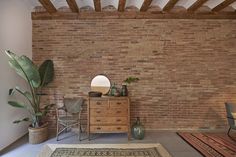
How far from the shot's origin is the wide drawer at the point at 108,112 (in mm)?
4898

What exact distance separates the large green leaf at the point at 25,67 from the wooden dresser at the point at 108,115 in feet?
4.15

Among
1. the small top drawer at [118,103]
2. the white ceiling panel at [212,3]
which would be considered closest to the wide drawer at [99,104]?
the small top drawer at [118,103]

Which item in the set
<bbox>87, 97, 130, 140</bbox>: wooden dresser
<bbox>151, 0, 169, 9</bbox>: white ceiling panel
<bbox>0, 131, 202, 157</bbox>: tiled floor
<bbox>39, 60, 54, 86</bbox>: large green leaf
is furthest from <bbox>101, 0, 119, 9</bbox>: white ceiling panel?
<bbox>0, 131, 202, 157</bbox>: tiled floor

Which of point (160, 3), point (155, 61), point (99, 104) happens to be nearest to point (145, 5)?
point (160, 3)

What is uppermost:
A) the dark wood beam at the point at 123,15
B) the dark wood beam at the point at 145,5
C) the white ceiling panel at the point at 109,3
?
the white ceiling panel at the point at 109,3

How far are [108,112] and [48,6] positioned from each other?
110 inches

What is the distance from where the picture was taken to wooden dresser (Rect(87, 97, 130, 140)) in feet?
16.1

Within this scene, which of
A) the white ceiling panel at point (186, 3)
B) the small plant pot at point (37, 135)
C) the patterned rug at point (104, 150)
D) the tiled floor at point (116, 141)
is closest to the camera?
the patterned rug at point (104, 150)

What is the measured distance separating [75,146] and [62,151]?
0.38 metres

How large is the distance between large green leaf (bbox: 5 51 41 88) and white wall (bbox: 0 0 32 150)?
0.59 feet

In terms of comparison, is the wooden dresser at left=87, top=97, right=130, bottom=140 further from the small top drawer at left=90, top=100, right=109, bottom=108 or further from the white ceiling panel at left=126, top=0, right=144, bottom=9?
the white ceiling panel at left=126, top=0, right=144, bottom=9

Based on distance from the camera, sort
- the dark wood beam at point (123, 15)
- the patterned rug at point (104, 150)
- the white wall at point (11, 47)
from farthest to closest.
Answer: the dark wood beam at point (123, 15)
the white wall at point (11, 47)
the patterned rug at point (104, 150)

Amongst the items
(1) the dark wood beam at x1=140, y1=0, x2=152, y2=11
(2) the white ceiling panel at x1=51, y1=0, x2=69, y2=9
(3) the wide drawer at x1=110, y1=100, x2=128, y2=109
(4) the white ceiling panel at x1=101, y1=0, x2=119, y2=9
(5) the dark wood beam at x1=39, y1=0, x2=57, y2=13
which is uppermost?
(4) the white ceiling panel at x1=101, y1=0, x2=119, y2=9

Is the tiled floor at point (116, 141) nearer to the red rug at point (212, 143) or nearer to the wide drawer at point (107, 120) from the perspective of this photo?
the red rug at point (212, 143)
